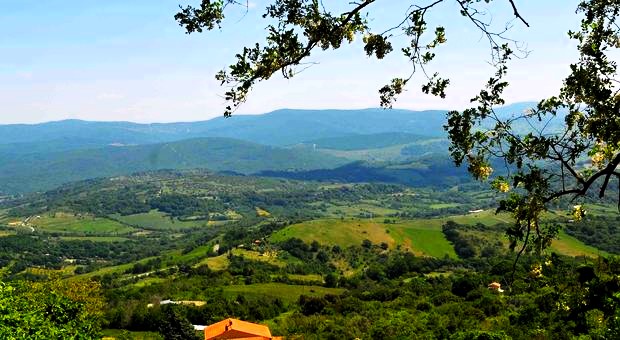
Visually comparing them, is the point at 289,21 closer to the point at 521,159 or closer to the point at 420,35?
the point at 420,35

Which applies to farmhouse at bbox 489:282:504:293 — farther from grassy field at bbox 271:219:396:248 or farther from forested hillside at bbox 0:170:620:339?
grassy field at bbox 271:219:396:248

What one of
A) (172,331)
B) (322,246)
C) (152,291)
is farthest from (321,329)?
(322,246)

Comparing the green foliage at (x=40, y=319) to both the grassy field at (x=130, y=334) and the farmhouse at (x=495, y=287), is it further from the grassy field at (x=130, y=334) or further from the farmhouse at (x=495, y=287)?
the farmhouse at (x=495, y=287)

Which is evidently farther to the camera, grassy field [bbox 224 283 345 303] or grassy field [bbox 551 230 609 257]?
grassy field [bbox 551 230 609 257]

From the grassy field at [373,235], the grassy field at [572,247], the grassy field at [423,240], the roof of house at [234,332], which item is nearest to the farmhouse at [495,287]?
the roof of house at [234,332]

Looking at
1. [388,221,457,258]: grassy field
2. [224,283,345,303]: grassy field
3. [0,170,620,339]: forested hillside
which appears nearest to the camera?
[0,170,620,339]: forested hillside

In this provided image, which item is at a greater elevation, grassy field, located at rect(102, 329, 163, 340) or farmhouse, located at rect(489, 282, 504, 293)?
farmhouse, located at rect(489, 282, 504, 293)

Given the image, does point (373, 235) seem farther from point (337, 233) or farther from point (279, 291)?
point (279, 291)

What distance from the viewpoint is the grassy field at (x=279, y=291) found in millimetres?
105875

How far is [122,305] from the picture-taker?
92.2 meters

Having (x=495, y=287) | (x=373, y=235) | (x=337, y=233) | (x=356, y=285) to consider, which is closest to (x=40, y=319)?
(x=495, y=287)

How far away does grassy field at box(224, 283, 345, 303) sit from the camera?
105875 mm

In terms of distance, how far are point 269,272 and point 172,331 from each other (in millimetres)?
79633

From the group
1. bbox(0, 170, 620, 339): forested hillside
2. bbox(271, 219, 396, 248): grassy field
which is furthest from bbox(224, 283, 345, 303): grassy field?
bbox(271, 219, 396, 248): grassy field
